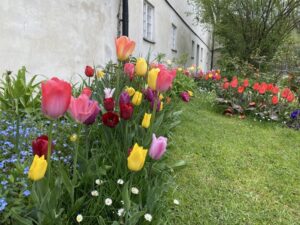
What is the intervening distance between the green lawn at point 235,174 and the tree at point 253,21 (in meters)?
9.05

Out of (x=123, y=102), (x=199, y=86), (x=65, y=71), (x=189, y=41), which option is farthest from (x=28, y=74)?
(x=189, y=41)

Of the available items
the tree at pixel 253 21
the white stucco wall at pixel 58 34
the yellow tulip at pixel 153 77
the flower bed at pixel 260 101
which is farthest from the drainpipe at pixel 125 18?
the tree at pixel 253 21

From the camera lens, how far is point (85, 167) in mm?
1919

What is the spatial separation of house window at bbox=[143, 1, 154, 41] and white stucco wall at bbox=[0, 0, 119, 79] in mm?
2524

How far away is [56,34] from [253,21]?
10503 millimetres

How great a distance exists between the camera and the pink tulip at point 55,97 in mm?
1126

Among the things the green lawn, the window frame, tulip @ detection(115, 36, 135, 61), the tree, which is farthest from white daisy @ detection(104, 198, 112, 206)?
the tree

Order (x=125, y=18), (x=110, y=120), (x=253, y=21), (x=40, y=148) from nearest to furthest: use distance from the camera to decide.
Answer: (x=40, y=148)
(x=110, y=120)
(x=125, y=18)
(x=253, y=21)

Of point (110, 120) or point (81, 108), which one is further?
point (110, 120)

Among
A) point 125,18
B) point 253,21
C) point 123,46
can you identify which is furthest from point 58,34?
point 253,21

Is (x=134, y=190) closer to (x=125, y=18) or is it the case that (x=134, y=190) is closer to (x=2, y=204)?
(x=2, y=204)

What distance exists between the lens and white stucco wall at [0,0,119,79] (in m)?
4.24

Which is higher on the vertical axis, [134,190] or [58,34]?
[58,34]

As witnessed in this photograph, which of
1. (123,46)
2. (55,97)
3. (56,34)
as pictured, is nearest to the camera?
(55,97)
